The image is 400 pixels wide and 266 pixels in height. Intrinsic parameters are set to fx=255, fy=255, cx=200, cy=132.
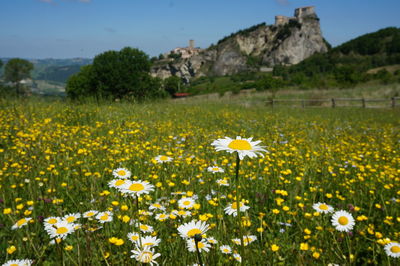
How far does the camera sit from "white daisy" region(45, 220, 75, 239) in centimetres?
133

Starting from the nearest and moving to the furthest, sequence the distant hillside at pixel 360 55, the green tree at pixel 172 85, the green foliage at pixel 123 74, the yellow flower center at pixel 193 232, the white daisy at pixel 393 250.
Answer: the yellow flower center at pixel 193 232 → the white daisy at pixel 393 250 → the green foliage at pixel 123 74 → the distant hillside at pixel 360 55 → the green tree at pixel 172 85

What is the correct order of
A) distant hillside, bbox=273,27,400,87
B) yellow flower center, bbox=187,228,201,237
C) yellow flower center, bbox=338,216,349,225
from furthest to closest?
distant hillside, bbox=273,27,400,87
yellow flower center, bbox=338,216,349,225
yellow flower center, bbox=187,228,201,237

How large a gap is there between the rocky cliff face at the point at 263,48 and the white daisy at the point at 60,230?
16549cm

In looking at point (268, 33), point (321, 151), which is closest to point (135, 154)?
point (321, 151)

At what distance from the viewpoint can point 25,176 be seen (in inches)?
119

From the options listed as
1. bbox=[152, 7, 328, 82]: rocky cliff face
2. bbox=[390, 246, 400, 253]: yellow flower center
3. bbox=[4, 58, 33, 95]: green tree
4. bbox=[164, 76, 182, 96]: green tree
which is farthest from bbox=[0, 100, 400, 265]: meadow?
bbox=[152, 7, 328, 82]: rocky cliff face

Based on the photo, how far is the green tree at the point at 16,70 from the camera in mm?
74500

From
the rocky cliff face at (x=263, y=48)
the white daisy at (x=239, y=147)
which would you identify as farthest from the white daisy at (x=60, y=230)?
the rocky cliff face at (x=263, y=48)

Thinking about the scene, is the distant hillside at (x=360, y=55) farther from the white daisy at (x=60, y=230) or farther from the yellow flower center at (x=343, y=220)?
the white daisy at (x=60, y=230)

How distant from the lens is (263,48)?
18750 centimetres

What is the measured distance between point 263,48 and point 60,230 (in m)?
202

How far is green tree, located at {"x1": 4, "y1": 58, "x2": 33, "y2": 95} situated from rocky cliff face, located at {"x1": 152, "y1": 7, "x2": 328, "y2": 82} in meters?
118

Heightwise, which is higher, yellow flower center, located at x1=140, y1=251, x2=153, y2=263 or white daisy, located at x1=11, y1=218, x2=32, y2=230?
yellow flower center, located at x1=140, y1=251, x2=153, y2=263

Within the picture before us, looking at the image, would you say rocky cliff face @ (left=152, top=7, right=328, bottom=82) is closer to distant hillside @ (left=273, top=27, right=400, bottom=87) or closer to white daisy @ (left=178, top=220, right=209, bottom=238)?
distant hillside @ (left=273, top=27, right=400, bottom=87)
